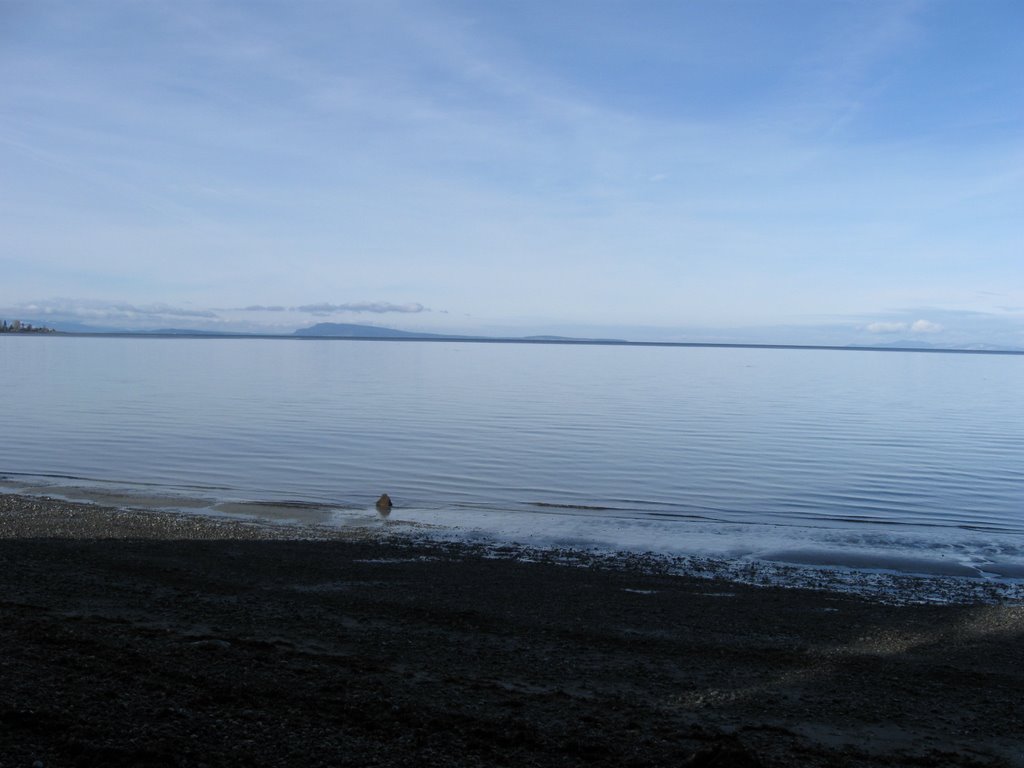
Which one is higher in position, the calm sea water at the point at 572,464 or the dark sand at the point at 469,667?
the dark sand at the point at 469,667

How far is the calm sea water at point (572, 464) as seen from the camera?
17984 mm

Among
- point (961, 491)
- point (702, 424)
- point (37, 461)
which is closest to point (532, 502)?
point (961, 491)

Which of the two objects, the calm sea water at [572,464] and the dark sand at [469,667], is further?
the calm sea water at [572,464]

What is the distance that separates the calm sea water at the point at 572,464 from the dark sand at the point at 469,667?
16.1ft

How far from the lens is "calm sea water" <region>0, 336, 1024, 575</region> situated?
18.0 meters

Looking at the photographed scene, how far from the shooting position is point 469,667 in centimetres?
824

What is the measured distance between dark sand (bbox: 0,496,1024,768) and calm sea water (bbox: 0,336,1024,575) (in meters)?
4.91

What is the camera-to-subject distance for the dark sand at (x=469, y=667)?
6.15 meters

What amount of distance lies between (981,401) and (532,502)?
Result: 4797 centimetres

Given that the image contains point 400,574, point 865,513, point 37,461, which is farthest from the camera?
point 37,461

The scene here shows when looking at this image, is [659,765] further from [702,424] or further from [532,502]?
[702,424]

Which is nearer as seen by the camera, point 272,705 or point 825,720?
point 272,705

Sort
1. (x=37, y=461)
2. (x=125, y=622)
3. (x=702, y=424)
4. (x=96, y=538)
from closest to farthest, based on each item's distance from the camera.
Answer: (x=125, y=622)
(x=96, y=538)
(x=37, y=461)
(x=702, y=424)

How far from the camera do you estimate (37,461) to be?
25.3 metres
